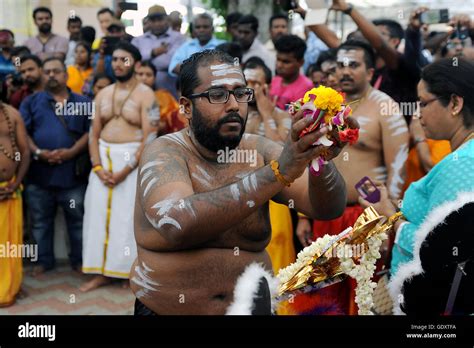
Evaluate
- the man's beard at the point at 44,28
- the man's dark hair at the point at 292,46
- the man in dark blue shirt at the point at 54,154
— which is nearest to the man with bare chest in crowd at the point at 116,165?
the man in dark blue shirt at the point at 54,154

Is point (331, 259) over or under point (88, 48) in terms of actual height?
under

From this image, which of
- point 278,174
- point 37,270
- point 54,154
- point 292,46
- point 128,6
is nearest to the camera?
point 278,174

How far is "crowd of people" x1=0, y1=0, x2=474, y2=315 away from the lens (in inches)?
93.8

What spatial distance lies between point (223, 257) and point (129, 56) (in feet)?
11.2

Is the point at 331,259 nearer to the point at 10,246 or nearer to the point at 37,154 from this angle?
the point at 10,246

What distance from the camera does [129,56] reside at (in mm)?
5508

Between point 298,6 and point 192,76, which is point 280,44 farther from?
point 192,76

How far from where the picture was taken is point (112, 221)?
18.0ft

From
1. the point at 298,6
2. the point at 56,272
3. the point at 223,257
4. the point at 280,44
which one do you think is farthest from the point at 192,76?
the point at 56,272

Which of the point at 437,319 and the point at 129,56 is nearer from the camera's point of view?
the point at 437,319

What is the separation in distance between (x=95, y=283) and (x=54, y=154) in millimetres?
1219

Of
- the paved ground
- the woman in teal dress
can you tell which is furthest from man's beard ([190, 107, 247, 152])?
the paved ground

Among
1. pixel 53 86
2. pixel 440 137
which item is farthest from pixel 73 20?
pixel 440 137

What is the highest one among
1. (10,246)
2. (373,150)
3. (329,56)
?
(329,56)
